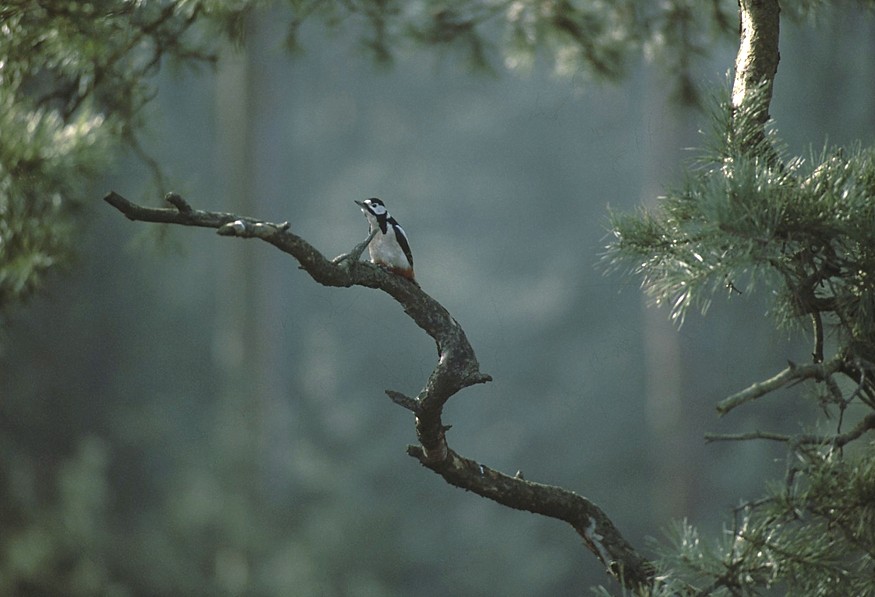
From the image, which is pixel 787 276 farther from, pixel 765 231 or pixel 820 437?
pixel 820 437

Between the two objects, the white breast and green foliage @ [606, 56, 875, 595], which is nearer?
green foliage @ [606, 56, 875, 595]

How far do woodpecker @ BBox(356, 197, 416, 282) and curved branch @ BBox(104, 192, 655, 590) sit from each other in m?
0.20

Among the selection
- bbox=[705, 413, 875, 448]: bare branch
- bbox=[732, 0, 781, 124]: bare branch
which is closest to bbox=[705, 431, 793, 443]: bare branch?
bbox=[705, 413, 875, 448]: bare branch

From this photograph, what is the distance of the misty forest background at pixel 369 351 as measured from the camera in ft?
16.3

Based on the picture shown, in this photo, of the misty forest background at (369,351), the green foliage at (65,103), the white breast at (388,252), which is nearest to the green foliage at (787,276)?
the misty forest background at (369,351)

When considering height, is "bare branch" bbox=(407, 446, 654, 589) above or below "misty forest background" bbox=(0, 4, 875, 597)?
below

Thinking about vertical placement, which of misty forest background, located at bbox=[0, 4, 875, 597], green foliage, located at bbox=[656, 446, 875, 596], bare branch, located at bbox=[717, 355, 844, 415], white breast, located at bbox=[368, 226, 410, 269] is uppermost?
misty forest background, located at bbox=[0, 4, 875, 597]

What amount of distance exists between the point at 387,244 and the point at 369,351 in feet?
25.4

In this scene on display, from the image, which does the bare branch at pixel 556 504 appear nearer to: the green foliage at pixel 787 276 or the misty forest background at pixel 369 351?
the green foliage at pixel 787 276

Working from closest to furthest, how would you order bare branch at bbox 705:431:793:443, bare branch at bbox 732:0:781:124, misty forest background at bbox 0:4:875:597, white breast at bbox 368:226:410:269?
bare branch at bbox 705:431:793:443 < bare branch at bbox 732:0:781:124 < white breast at bbox 368:226:410:269 < misty forest background at bbox 0:4:875:597

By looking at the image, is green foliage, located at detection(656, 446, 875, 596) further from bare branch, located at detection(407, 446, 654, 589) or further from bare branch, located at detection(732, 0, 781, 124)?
bare branch, located at detection(732, 0, 781, 124)

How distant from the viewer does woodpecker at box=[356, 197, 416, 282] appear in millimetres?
1436

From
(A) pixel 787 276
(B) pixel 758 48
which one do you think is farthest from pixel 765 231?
(B) pixel 758 48

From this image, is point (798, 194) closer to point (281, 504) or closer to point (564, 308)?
point (281, 504)
